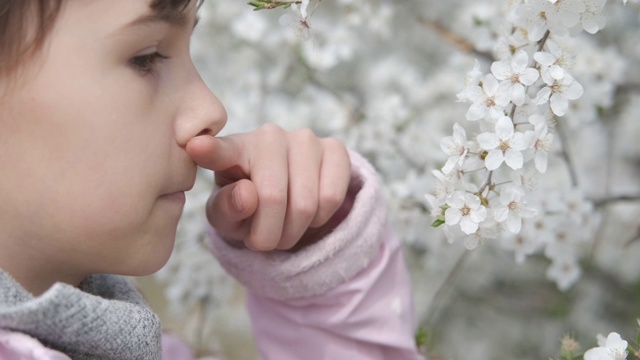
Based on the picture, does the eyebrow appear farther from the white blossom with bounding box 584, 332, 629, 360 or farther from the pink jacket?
the white blossom with bounding box 584, 332, 629, 360

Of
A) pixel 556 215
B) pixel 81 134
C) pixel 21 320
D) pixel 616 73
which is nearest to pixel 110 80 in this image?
pixel 81 134

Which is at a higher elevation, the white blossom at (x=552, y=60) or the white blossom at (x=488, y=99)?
the white blossom at (x=552, y=60)

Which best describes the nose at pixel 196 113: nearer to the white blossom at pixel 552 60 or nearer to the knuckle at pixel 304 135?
the knuckle at pixel 304 135

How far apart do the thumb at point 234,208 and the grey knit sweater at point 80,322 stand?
0.52 feet

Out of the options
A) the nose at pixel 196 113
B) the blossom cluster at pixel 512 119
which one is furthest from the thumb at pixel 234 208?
the blossom cluster at pixel 512 119

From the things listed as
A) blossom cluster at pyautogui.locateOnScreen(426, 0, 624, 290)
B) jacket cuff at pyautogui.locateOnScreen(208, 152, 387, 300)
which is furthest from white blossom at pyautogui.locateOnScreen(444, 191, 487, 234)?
jacket cuff at pyautogui.locateOnScreen(208, 152, 387, 300)

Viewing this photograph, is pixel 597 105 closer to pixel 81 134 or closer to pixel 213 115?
pixel 213 115

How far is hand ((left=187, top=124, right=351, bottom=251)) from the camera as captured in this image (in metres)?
1.12

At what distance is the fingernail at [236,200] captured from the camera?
110cm

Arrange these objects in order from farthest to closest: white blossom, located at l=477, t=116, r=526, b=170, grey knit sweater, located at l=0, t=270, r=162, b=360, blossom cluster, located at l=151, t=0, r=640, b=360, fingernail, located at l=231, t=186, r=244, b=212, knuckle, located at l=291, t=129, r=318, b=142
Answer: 1. blossom cluster, located at l=151, t=0, r=640, b=360
2. knuckle, located at l=291, t=129, r=318, b=142
3. fingernail, located at l=231, t=186, r=244, b=212
4. white blossom, located at l=477, t=116, r=526, b=170
5. grey knit sweater, located at l=0, t=270, r=162, b=360

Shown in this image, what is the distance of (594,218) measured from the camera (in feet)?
5.44

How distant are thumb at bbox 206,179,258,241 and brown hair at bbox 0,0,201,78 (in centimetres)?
30

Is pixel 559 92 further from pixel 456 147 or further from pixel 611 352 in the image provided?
pixel 611 352

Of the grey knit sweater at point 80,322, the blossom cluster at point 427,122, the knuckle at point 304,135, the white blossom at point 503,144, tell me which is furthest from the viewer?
the blossom cluster at point 427,122
